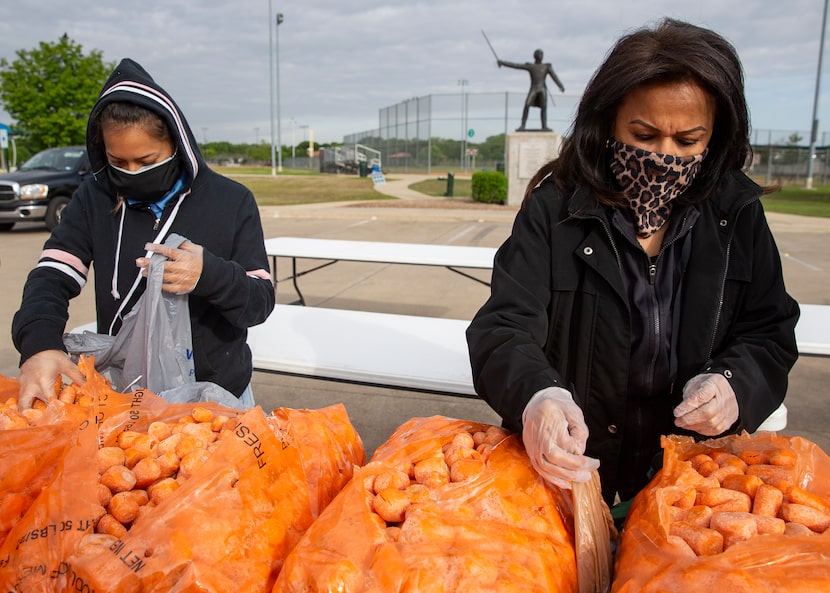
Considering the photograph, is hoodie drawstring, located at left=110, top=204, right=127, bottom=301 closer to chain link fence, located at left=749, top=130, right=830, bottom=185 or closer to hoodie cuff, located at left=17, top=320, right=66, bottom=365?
hoodie cuff, located at left=17, top=320, right=66, bottom=365

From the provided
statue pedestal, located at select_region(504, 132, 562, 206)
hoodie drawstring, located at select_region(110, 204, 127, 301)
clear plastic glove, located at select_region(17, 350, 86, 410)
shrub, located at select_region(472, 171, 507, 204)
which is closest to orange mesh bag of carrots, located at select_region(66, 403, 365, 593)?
clear plastic glove, located at select_region(17, 350, 86, 410)

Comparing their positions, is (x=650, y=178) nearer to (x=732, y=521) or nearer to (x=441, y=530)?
(x=732, y=521)

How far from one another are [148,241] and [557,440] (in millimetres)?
1391

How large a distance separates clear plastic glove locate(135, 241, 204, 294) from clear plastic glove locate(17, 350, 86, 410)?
318mm

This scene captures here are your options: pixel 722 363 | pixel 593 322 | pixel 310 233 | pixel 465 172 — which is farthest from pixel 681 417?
pixel 465 172

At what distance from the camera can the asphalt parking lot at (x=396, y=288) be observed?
423 centimetres

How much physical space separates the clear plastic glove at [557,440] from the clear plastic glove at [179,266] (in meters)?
0.98

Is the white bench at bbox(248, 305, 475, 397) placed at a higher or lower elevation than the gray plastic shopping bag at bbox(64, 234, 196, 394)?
lower

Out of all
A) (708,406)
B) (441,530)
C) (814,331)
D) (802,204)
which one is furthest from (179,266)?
(802,204)

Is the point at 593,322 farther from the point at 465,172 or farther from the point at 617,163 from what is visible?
the point at 465,172

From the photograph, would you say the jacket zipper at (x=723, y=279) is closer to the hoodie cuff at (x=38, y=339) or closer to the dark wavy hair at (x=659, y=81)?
the dark wavy hair at (x=659, y=81)

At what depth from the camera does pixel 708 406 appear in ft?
4.14

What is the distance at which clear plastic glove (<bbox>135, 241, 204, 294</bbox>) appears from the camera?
64.7 inches

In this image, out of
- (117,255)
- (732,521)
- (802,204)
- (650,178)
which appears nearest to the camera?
(732,521)
